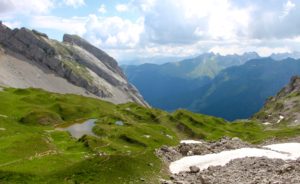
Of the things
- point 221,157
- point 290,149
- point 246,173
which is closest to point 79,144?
point 221,157

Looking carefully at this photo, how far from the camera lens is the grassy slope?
45094 mm

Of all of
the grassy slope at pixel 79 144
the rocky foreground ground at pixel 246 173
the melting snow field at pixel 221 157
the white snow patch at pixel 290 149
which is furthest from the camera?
the white snow patch at pixel 290 149

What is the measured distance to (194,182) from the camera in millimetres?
43438

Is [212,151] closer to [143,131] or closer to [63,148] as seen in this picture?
[63,148]

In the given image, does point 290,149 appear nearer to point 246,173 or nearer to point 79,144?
point 246,173

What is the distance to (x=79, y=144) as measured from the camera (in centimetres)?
9012

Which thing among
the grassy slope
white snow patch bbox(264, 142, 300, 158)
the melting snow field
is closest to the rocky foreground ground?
the melting snow field

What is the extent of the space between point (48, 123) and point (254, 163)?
92.5 m

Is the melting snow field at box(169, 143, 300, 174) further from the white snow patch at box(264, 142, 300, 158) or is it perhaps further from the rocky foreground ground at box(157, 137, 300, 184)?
the rocky foreground ground at box(157, 137, 300, 184)

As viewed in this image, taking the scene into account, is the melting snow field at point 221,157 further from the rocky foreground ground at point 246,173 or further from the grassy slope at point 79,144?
the grassy slope at point 79,144

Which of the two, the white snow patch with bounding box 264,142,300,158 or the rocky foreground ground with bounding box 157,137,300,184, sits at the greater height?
the white snow patch with bounding box 264,142,300,158

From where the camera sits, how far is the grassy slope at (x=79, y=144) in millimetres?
45094

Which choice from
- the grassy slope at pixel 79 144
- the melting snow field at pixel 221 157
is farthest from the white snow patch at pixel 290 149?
the grassy slope at pixel 79 144

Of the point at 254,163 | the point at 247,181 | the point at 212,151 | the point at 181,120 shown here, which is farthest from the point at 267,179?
the point at 181,120
